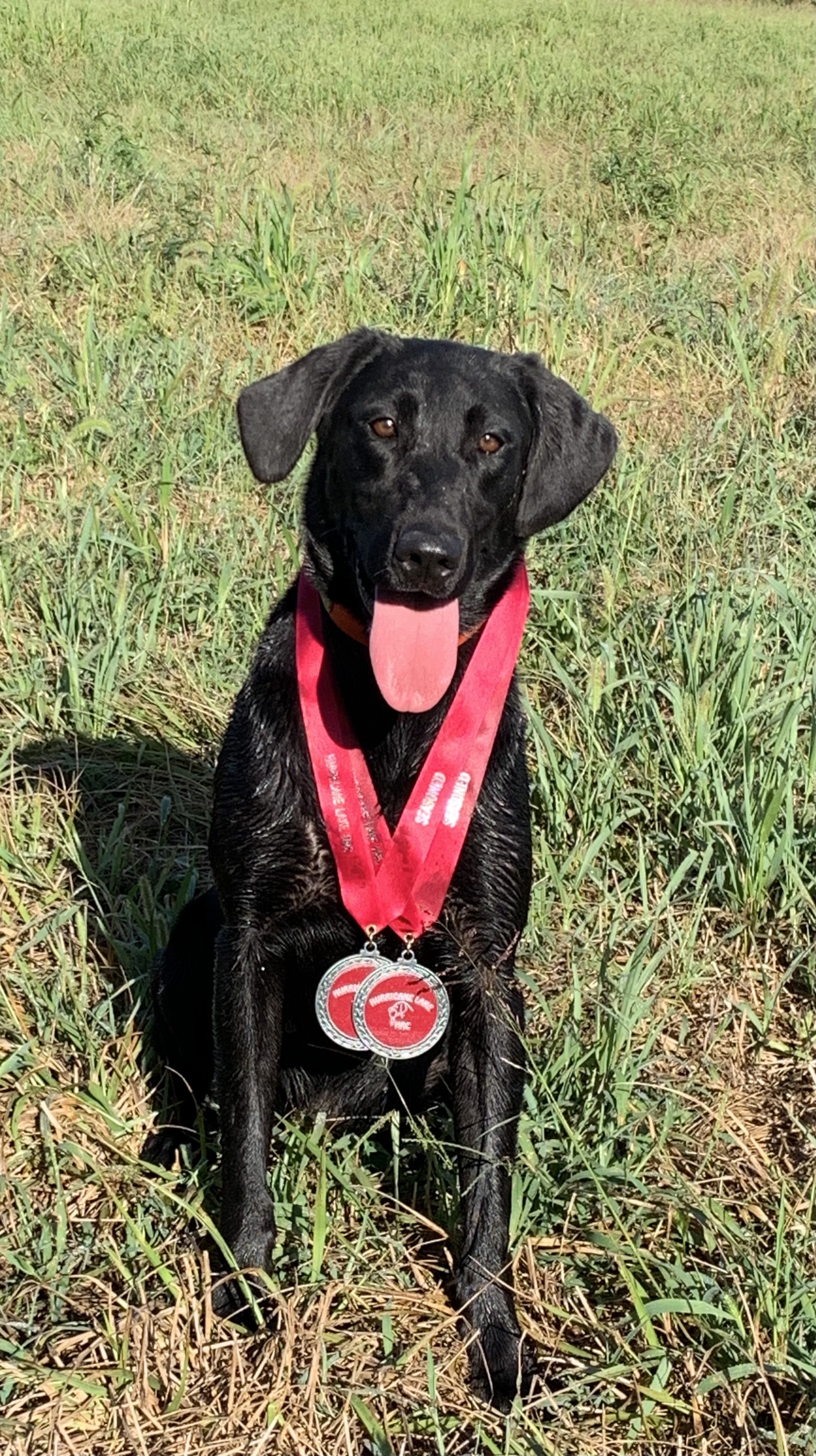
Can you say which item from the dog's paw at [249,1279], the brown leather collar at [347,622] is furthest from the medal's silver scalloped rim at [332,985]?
the brown leather collar at [347,622]

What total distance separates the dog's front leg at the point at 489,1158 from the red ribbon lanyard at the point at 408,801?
186 millimetres

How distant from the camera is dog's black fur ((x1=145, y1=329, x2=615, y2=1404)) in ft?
7.02

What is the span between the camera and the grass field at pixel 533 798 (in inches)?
78.5

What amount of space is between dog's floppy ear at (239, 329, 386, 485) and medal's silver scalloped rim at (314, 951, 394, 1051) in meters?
0.80

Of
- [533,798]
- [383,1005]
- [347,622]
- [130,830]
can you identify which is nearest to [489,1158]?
[383,1005]

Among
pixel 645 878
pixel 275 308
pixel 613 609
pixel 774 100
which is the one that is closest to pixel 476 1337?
pixel 645 878

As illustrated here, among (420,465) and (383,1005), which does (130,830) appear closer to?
(383,1005)

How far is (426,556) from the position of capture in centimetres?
201

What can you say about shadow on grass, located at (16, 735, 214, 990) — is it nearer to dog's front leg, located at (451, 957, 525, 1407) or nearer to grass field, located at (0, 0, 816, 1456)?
grass field, located at (0, 0, 816, 1456)

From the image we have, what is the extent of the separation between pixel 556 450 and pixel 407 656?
537 millimetres

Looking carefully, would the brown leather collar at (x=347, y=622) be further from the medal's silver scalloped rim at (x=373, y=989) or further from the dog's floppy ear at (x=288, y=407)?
the medal's silver scalloped rim at (x=373, y=989)

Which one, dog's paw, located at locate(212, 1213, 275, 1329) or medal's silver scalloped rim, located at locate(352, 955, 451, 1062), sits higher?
medal's silver scalloped rim, located at locate(352, 955, 451, 1062)

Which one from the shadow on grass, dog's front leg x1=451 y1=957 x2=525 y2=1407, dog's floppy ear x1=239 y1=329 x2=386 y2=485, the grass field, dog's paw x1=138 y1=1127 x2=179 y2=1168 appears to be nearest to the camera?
the grass field

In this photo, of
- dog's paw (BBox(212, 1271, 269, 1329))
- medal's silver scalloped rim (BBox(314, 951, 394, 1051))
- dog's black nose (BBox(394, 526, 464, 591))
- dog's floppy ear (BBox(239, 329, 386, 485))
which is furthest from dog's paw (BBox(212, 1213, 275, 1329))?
dog's floppy ear (BBox(239, 329, 386, 485))
